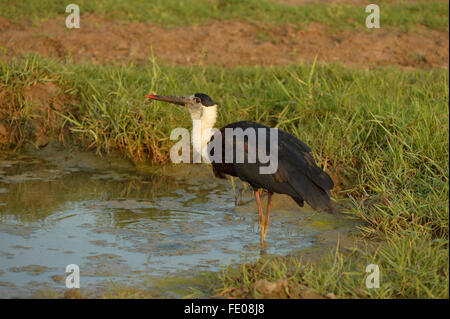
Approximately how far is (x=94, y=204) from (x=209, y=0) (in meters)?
5.88

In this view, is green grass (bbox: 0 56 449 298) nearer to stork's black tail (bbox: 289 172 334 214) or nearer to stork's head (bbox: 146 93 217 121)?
stork's black tail (bbox: 289 172 334 214)

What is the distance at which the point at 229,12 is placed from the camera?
10.6m

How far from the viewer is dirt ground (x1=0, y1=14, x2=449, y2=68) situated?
8930 mm

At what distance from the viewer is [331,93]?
7.04m

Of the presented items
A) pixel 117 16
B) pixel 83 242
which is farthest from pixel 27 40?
pixel 83 242

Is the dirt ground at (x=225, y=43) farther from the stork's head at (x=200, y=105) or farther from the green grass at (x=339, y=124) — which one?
the stork's head at (x=200, y=105)

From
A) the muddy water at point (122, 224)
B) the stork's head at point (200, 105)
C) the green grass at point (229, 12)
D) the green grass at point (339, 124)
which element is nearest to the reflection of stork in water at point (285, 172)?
the stork's head at point (200, 105)

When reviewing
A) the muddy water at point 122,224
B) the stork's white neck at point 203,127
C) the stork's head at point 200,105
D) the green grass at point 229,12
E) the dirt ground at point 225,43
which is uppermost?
the green grass at point 229,12

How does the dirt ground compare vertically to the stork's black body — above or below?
above

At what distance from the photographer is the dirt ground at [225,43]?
352 inches

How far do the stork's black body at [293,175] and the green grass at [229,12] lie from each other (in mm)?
5392

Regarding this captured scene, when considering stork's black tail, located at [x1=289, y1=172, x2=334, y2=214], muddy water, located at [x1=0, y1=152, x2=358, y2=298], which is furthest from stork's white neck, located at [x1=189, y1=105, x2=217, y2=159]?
stork's black tail, located at [x1=289, y1=172, x2=334, y2=214]

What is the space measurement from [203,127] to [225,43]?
427cm

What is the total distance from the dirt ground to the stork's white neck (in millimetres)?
3451
